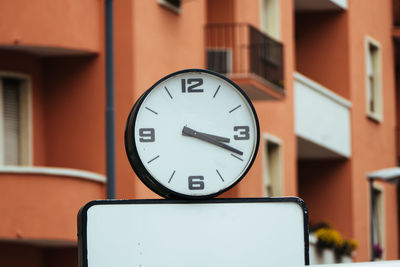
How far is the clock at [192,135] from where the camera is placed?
306 inches

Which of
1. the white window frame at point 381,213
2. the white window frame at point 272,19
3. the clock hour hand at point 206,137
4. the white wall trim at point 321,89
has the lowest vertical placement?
the white window frame at point 381,213

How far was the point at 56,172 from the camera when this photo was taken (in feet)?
80.0

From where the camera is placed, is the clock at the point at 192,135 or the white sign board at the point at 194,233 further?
the clock at the point at 192,135

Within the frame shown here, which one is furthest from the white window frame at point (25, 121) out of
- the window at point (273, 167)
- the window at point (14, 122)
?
the window at point (273, 167)

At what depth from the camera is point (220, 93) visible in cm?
803

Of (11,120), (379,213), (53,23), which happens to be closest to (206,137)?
(53,23)

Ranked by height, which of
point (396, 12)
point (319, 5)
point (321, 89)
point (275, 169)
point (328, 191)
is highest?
point (396, 12)

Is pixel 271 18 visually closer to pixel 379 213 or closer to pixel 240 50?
pixel 240 50

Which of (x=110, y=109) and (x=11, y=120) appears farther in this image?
(x=11, y=120)

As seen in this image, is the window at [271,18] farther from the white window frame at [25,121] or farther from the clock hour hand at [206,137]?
the clock hour hand at [206,137]

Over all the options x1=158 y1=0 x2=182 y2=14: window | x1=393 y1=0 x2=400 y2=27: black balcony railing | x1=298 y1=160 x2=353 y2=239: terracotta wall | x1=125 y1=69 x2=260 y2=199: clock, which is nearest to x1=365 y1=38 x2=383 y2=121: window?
x1=393 y1=0 x2=400 y2=27: black balcony railing

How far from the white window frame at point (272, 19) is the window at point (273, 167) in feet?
7.44

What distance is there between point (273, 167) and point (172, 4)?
7542 mm

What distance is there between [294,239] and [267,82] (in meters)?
22.0
